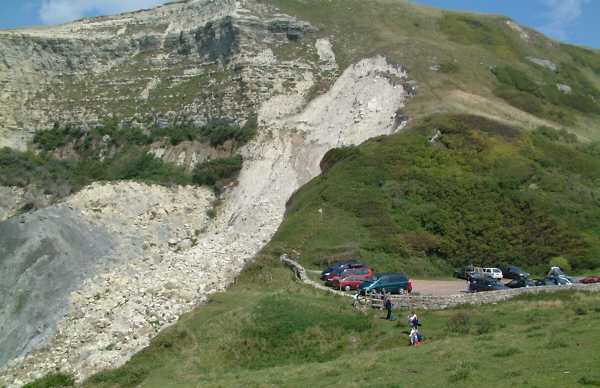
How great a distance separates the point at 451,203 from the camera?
4838 centimetres

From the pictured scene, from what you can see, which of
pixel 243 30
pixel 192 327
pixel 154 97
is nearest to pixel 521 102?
pixel 243 30

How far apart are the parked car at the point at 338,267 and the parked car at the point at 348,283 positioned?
1.47 metres

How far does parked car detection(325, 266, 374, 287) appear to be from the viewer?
36844 millimetres

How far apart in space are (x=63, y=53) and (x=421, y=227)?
7261cm

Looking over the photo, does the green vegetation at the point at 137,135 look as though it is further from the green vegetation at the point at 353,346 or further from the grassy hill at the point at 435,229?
the green vegetation at the point at 353,346

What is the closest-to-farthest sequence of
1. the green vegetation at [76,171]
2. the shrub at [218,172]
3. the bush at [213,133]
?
the shrub at [218,172] < the green vegetation at [76,171] < the bush at [213,133]

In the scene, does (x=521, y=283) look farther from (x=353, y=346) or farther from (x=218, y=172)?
(x=218, y=172)

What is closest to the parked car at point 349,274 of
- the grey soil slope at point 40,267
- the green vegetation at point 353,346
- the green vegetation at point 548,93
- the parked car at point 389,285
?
the parked car at point 389,285

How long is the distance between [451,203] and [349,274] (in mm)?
14401

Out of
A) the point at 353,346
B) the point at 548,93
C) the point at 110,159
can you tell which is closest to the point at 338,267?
the point at 353,346

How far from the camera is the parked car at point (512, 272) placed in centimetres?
3862

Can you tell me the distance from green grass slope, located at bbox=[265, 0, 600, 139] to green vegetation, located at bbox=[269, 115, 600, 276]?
8069 millimetres

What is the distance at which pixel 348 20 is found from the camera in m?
94.9

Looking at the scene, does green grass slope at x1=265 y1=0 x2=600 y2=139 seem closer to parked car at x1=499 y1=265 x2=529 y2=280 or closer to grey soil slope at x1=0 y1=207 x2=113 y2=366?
parked car at x1=499 y1=265 x2=529 y2=280
